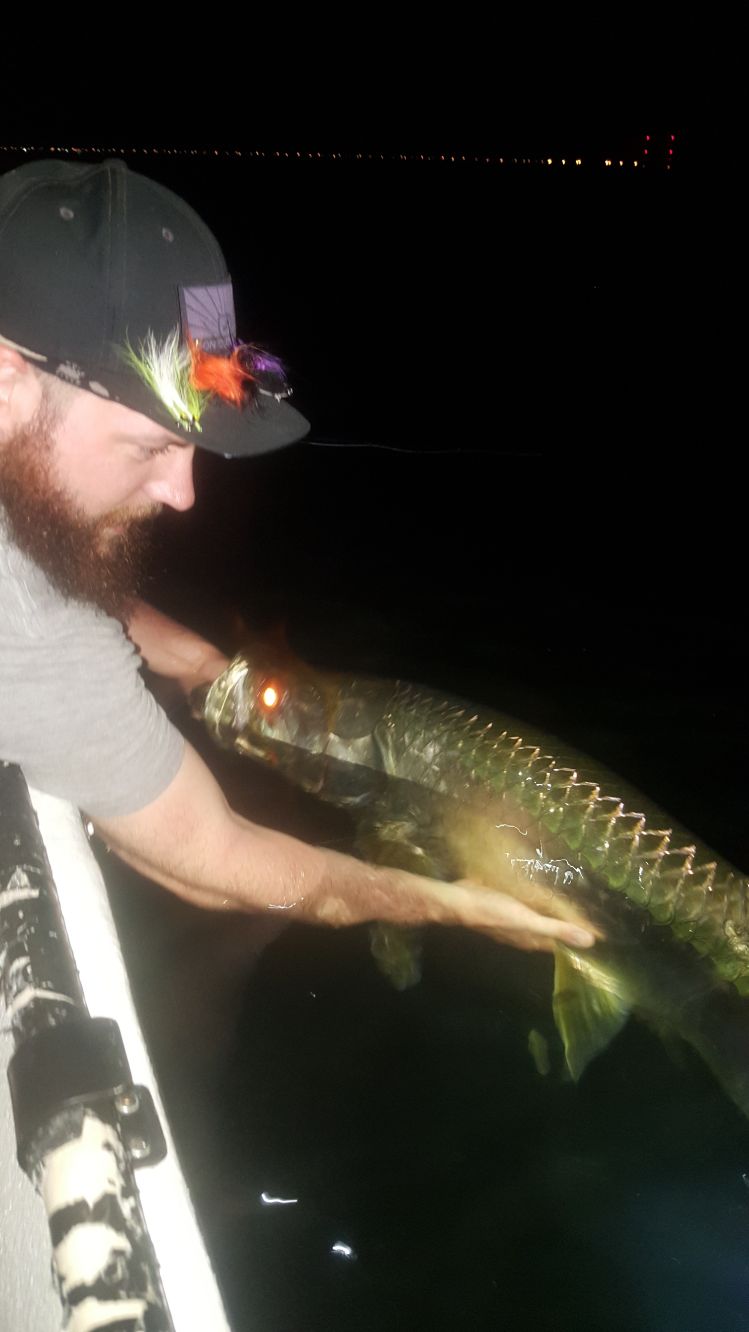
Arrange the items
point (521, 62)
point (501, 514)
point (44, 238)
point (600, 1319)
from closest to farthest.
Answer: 1. point (44, 238)
2. point (600, 1319)
3. point (501, 514)
4. point (521, 62)

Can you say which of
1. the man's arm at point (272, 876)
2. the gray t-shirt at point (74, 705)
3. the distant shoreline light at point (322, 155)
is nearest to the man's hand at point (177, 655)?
the man's arm at point (272, 876)

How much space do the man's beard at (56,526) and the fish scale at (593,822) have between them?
1.50 m

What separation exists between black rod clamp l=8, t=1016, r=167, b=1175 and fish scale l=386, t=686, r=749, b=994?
1.75 m

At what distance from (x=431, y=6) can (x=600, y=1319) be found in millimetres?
26214

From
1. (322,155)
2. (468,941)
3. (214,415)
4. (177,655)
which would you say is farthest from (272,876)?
(322,155)

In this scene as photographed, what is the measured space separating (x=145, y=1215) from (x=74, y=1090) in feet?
0.64

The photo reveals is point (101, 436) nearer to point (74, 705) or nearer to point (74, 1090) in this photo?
point (74, 705)

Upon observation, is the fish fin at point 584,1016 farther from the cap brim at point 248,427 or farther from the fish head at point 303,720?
the cap brim at point 248,427

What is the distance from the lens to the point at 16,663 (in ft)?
5.07

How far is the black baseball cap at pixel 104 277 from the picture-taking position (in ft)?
4.90

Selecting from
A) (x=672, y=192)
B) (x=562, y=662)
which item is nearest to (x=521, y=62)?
(x=672, y=192)

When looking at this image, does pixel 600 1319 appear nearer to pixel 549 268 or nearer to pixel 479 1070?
pixel 479 1070

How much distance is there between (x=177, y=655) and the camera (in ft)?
11.5

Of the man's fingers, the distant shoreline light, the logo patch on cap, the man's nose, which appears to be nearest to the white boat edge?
the man's nose
